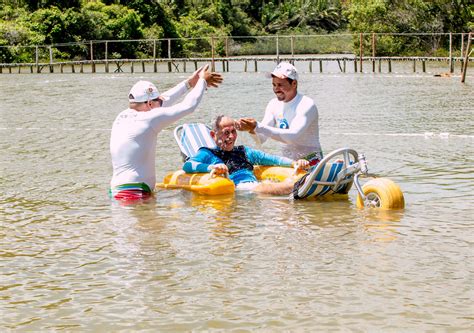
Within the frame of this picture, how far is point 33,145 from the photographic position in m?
14.9

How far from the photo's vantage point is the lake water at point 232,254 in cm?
580

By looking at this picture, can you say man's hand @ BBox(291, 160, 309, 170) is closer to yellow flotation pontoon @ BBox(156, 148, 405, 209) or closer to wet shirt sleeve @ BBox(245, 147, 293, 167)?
yellow flotation pontoon @ BBox(156, 148, 405, 209)

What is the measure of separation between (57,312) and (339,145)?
878 cm

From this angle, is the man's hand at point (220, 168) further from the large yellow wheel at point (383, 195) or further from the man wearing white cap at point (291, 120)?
the large yellow wheel at point (383, 195)

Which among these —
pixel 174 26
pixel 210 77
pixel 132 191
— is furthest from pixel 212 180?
pixel 174 26

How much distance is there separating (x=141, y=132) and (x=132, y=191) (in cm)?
62

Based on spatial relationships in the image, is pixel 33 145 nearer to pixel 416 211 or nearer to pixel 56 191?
pixel 56 191

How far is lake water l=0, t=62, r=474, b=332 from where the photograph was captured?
229 inches

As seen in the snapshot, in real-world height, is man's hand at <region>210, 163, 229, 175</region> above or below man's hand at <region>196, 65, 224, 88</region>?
below

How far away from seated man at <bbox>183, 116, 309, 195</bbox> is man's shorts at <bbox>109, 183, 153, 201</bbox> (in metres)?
0.62

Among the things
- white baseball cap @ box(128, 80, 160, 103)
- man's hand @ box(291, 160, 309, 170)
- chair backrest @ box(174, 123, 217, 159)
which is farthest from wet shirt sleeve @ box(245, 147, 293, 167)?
white baseball cap @ box(128, 80, 160, 103)

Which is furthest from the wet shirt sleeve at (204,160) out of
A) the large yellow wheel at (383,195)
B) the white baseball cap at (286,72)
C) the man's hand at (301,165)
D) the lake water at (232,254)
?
the large yellow wheel at (383,195)

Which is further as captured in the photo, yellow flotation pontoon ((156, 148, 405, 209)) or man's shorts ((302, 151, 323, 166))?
man's shorts ((302, 151, 323, 166))

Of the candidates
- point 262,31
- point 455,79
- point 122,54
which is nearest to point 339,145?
point 455,79
